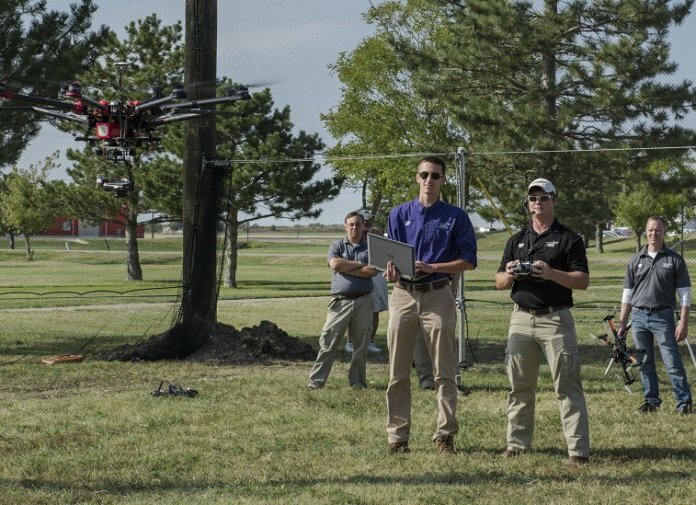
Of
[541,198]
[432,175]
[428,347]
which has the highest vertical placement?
[432,175]

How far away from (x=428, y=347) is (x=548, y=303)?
94cm

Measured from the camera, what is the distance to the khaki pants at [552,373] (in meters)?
6.65

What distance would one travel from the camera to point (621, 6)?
22.6m

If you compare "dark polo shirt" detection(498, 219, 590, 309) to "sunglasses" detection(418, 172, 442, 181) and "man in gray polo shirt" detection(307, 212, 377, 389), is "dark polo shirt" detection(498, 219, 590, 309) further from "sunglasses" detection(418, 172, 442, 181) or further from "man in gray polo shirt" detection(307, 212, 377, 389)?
"man in gray polo shirt" detection(307, 212, 377, 389)

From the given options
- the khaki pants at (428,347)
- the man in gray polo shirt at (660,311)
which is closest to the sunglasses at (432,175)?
the khaki pants at (428,347)

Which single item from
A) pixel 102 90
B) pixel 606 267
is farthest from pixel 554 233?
pixel 606 267

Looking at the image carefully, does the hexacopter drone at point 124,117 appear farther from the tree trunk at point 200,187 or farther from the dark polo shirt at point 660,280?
the dark polo shirt at point 660,280

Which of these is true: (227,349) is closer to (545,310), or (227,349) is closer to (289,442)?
(289,442)

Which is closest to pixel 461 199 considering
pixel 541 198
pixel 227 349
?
pixel 541 198

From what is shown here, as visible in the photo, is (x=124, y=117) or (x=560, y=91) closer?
(x=124, y=117)

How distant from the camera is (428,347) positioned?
7.12m

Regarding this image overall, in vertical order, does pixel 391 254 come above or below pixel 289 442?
above

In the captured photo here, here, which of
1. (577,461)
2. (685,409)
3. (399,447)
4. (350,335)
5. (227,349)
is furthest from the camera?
(227,349)

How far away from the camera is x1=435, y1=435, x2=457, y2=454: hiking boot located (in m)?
6.98
